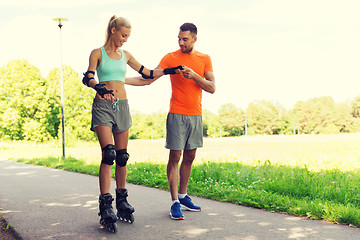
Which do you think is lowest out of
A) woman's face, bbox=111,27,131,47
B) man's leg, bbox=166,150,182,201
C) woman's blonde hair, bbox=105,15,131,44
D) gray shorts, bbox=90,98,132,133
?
man's leg, bbox=166,150,182,201

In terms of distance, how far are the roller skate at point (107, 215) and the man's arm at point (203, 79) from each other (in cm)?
146

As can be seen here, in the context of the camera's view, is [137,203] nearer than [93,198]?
Yes

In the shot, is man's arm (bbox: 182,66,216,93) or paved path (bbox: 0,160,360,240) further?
man's arm (bbox: 182,66,216,93)

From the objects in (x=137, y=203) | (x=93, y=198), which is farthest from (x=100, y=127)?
(x=93, y=198)

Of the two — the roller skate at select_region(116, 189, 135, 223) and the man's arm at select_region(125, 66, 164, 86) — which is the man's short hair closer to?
the man's arm at select_region(125, 66, 164, 86)

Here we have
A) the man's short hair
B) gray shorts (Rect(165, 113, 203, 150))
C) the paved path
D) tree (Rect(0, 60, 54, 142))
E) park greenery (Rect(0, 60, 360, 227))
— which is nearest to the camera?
the paved path

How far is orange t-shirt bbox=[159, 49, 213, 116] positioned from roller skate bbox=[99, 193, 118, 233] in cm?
117

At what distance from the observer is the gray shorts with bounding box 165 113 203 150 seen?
390 centimetres

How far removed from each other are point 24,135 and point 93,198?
1405 inches

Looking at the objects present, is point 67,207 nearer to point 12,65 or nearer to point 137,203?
point 137,203

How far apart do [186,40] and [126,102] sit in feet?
2.99

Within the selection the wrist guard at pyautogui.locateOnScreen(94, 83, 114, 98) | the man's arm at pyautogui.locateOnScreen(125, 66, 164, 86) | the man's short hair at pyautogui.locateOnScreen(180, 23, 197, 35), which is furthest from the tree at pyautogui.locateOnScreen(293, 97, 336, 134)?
the wrist guard at pyautogui.locateOnScreen(94, 83, 114, 98)

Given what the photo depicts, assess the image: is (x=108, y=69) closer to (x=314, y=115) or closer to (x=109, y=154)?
(x=109, y=154)

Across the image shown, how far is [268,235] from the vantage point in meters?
3.17
